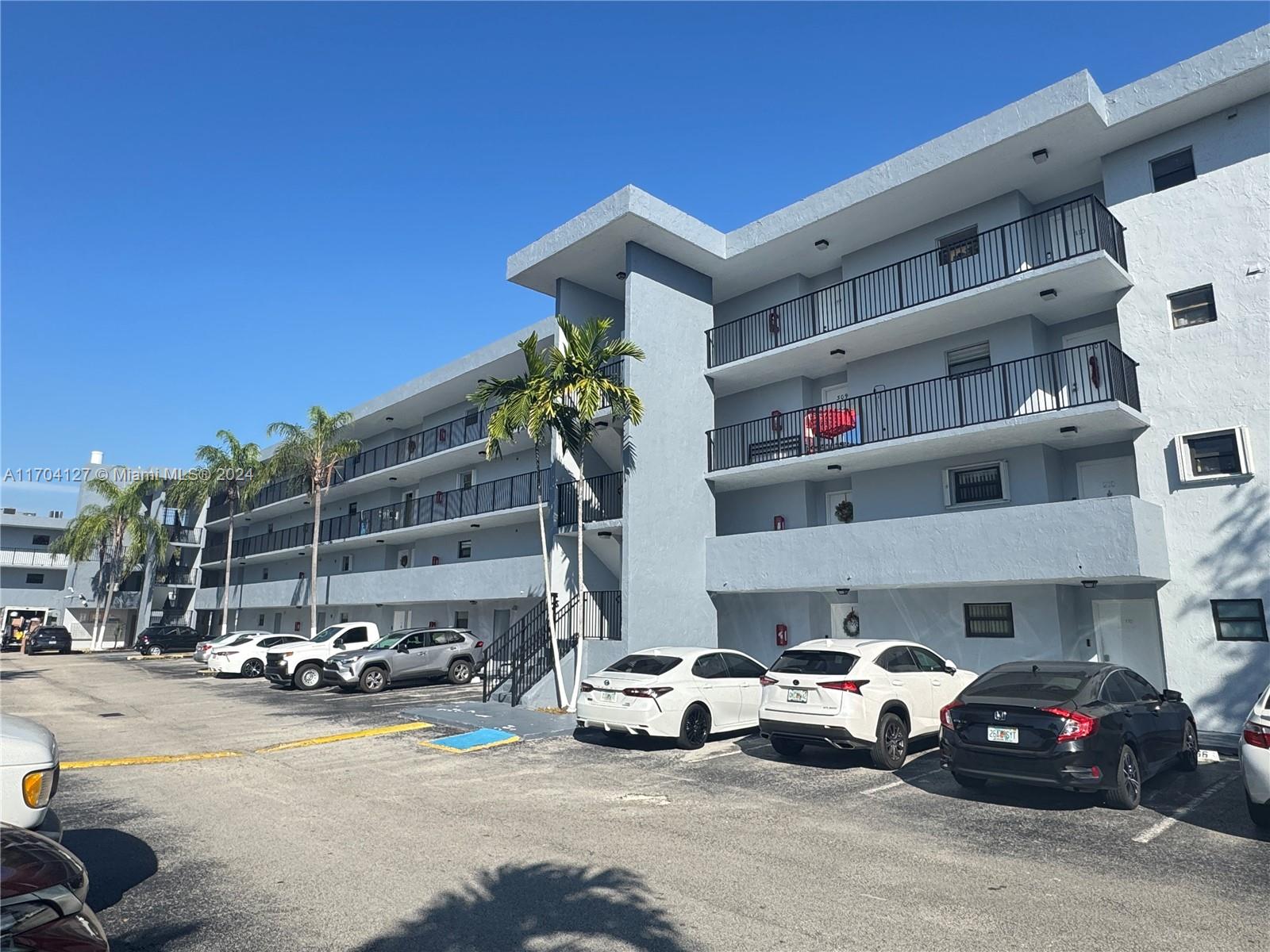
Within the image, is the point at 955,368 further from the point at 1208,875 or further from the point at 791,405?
the point at 1208,875

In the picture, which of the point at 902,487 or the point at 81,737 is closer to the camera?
the point at 81,737

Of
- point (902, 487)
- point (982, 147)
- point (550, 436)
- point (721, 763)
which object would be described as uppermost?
point (982, 147)

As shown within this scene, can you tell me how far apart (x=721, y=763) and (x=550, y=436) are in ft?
36.9

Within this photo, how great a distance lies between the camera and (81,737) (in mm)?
14047

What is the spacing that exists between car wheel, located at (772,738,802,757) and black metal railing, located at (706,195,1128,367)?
32.6 ft

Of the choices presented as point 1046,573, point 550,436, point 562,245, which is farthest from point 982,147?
point 550,436

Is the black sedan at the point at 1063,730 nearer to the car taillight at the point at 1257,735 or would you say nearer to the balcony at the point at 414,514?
the car taillight at the point at 1257,735

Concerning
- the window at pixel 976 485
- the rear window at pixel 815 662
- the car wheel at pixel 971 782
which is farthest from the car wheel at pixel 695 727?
the window at pixel 976 485

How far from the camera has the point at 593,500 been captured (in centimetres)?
1989

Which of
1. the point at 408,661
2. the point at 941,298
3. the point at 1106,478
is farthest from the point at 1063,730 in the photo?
the point at 408,661

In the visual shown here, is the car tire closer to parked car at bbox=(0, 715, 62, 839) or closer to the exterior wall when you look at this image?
parked car at bbox=(0, 715, 62, 839)

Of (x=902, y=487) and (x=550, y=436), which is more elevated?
(x=550, y=436)

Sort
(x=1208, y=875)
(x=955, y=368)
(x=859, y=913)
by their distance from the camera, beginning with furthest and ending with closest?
(x=955, y=368)
(x=1208, y=875)
(x=859, y=913)

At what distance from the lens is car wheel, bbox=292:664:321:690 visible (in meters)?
22.6
